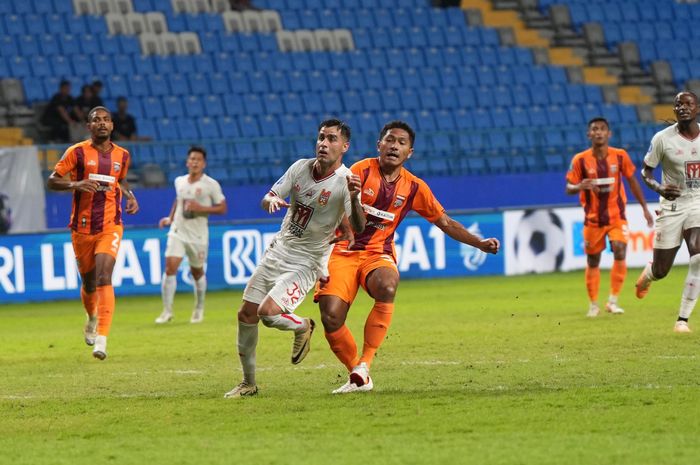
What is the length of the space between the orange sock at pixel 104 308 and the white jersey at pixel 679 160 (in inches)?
209

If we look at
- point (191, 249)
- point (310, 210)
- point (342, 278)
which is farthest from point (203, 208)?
point (310, 210)

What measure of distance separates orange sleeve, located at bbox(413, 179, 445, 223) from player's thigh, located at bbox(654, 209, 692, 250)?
389 centimetres

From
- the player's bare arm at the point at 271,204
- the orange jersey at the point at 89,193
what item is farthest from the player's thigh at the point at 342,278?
the orange jersey at the point at 89,193

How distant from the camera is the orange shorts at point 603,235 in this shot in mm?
16188

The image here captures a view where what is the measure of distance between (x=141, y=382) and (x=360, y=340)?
3.65 m

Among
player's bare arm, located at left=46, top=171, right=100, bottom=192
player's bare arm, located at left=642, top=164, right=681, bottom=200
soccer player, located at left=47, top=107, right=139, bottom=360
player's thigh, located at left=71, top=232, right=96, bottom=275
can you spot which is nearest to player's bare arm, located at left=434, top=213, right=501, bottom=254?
player's bare arm, located at left=642, top=164, right=681, bottom=200

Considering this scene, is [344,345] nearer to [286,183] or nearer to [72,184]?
[286,183]

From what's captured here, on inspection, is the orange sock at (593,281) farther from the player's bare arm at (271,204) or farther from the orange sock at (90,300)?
the player's bare arm at (271,204)

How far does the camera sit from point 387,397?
9359 millimetres

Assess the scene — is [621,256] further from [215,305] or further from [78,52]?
[78,52]

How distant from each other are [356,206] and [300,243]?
Result: 22.8 inches

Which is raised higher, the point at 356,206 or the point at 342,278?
the point at 356,206

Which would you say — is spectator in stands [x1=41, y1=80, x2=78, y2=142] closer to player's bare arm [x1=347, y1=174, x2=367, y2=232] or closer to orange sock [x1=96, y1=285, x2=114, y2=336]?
orange sock [x1=96, y1=285, x2=114, y2=336]

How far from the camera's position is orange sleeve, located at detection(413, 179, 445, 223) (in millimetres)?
10133
